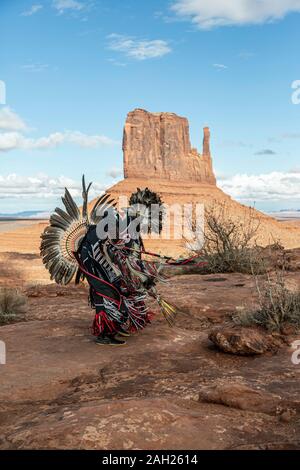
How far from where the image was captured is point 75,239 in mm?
6434

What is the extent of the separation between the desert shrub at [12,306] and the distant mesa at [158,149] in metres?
84.1

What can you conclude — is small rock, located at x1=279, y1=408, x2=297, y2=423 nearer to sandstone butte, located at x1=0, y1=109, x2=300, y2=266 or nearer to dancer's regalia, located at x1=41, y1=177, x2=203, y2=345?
dancer's regalia, located at x1=41, y1=177, x2=203, y2=345

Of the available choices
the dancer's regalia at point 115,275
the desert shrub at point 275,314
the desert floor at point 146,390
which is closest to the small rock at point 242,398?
the desert floor at point 146,390

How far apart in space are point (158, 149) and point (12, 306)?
8973cm

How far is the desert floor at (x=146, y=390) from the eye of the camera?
10.2ft

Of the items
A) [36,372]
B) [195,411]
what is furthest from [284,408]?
[36,372]

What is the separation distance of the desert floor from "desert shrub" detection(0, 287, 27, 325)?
36 cm

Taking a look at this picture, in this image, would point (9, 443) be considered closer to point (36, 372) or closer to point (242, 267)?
point (36, 372)

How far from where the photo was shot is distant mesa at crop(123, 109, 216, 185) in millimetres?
93312

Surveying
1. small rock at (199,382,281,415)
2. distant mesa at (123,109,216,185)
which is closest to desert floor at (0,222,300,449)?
small rock at (199,382,281,415)

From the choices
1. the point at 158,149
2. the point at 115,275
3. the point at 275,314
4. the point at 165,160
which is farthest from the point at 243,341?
the point at 158,149

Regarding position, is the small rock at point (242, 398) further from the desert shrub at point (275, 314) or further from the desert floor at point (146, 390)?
the desert shrub at point (275, 314)

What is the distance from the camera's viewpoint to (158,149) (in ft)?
315

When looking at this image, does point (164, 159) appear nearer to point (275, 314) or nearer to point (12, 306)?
point (12, 306)
